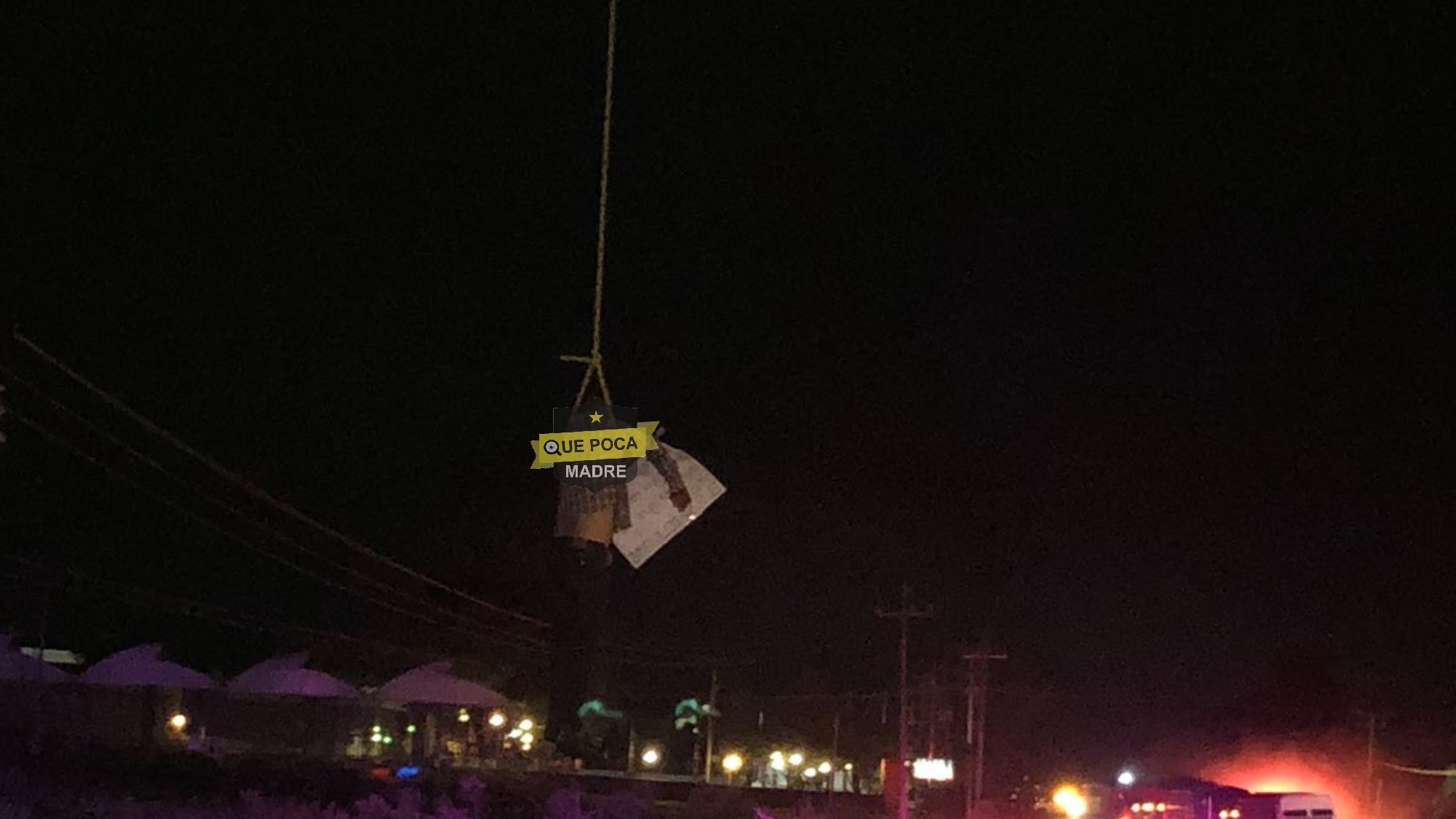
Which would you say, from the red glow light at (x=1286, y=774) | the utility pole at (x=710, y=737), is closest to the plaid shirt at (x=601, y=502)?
the utility pole at (x=710, y=737)

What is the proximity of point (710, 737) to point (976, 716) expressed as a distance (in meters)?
7.24

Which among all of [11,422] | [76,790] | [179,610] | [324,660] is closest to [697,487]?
[76,790]

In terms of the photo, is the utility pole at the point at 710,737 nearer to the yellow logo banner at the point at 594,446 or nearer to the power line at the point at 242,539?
the power line at the point at 242,539

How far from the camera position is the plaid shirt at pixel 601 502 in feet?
21.5

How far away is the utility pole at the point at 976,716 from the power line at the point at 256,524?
10.9 metres

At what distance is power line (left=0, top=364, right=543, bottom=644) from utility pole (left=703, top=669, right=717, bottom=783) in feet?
18.4

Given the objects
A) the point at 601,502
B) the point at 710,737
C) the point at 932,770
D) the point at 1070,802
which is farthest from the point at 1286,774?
the point at 601,502

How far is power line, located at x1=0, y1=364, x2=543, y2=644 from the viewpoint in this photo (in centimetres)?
1414

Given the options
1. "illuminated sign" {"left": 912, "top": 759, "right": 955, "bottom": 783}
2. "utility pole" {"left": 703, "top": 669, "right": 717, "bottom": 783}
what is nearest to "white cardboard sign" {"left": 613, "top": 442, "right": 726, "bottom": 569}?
"illuminated sign" {"left": 912, "top": 759, "right": 955, "bottom": 783}

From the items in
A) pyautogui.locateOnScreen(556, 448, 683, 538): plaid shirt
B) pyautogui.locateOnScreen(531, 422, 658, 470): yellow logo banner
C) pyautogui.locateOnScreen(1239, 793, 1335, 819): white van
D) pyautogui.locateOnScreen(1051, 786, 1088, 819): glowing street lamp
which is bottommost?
pyautogui.locateOnScreen(1051, 786, 1088, 819): glowing street lamp

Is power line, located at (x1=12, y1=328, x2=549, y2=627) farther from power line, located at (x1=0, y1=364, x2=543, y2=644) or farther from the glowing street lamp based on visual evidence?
the glowing street lamp

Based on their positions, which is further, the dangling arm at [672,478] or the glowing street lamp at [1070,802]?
the glowing street lamp at [1070,802]

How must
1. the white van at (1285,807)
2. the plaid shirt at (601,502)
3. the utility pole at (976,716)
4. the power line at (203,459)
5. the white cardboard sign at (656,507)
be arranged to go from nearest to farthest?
the plaid shirt at (601,502)
the white cardboard sign at (656,507)
the power line at (203,459)
the white van at (1285,807)
the utility pole at (976,716)

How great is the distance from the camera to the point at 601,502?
6.58m
